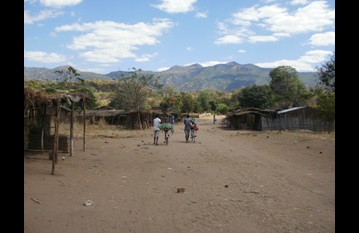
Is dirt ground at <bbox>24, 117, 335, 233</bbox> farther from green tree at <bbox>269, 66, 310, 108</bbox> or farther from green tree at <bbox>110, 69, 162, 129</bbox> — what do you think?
green tree at <bbox>269, 66, 310, 108</bbox>

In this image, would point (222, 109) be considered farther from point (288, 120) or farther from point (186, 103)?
point (288, 120)

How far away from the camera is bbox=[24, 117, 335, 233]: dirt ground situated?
5.46 metres

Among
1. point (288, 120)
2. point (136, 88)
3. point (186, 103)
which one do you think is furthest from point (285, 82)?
point (288, 120)

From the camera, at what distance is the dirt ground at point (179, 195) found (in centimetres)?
546

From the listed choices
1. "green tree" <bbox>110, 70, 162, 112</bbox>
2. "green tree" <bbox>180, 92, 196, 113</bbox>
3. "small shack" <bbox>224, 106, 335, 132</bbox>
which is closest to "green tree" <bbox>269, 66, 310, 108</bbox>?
"green tree" <bbox>180, 92, 196, 113</bbox>

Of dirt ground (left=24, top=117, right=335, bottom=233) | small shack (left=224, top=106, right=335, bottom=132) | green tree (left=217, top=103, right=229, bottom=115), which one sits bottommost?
dirt ground (left=24, top=117, right=335, bottom=233)

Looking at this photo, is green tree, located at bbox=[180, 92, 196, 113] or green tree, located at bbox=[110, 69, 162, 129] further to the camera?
green tree, located at bbox=[180, 92, 196, 113]
